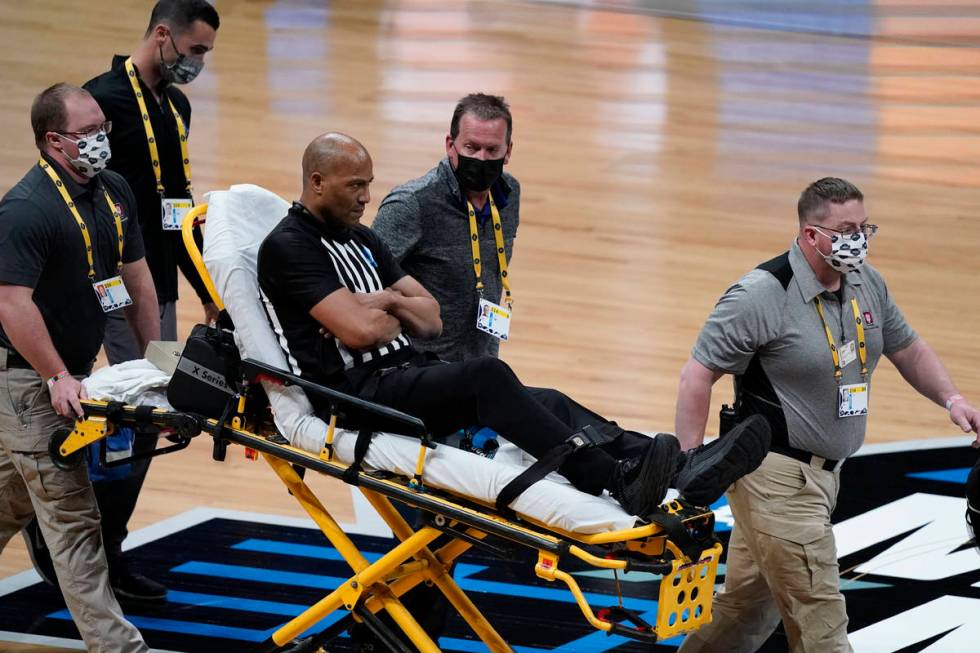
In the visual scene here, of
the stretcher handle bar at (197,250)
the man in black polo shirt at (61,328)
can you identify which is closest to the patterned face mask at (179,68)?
the man in black polo shirt at (61,328)

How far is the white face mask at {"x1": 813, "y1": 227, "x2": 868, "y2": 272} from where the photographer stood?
4516 mm

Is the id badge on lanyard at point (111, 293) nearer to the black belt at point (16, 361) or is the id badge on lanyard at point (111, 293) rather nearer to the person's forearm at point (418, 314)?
the black belt at point (16, 361)

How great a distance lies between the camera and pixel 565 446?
4.04m

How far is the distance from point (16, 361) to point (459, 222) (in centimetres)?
147

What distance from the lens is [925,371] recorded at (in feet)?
15.9

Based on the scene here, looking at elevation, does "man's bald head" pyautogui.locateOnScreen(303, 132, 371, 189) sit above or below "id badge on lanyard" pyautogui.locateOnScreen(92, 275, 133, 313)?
above

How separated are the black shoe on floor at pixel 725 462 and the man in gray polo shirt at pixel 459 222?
1274 millimetres

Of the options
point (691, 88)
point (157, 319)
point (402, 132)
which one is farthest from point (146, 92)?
point (691, 88)

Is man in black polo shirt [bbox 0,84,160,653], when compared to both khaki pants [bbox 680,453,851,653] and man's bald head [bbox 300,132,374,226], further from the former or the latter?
khaki pants [bbox 680,453,851,653]

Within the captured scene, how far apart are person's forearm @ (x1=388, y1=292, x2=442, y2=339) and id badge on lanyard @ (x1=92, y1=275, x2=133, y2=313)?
98 cm

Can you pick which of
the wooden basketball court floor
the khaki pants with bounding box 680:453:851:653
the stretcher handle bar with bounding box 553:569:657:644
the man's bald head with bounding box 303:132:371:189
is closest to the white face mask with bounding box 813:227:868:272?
the khaki pants with bounding box 680:453:851:653

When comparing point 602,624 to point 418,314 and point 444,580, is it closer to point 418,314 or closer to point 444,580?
point 444,580

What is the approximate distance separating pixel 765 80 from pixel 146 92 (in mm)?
7617

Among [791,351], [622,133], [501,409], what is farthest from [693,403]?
[622,133]
